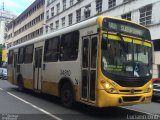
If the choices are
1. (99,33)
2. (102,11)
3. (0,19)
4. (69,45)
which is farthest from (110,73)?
(0,19)

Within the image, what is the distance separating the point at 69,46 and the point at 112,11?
84.2ft

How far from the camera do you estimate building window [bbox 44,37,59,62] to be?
14154mm

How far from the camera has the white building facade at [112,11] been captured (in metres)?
31.1

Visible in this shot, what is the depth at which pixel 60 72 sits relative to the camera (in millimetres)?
13625

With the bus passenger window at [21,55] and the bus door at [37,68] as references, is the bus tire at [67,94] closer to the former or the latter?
the bus door at [37,68]

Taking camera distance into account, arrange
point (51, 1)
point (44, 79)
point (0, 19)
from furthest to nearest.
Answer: point (0, 19) → point (51, 1) → point (44, 79)

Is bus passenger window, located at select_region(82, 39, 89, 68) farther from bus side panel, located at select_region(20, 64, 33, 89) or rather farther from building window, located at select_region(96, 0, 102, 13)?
building window, located at select_region(96, 0, 102, 13)

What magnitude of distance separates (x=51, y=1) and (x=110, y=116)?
51.9m

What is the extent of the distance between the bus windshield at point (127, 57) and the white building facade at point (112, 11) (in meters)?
19.2

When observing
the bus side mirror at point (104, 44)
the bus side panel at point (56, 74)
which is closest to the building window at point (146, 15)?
the bus side panel at point (56, 74)

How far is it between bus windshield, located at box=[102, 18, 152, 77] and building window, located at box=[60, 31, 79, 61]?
5.85 ft

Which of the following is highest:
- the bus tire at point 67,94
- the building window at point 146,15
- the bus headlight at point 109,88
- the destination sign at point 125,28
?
the building window at point 146,15

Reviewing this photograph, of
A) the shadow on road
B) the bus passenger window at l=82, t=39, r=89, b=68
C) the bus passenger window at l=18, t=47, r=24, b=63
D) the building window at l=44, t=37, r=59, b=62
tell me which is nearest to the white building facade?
the bus passenger window at l=18, t=47, r=24, b=63

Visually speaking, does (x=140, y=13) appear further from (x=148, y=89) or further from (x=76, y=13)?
(x=148, y=89)
